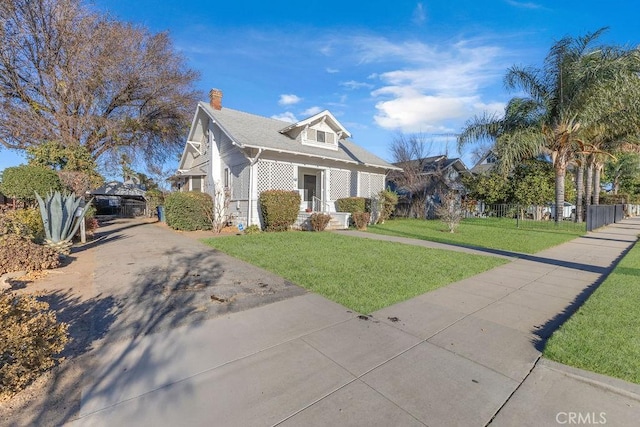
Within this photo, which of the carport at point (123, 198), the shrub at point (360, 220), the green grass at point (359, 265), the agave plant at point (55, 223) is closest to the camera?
the green grass at point (359, 265)

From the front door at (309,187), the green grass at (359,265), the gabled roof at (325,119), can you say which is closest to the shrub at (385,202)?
the front door at (309,187)

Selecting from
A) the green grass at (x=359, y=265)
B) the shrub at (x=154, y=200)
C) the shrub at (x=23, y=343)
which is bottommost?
the green grass at (x=359, y=265)

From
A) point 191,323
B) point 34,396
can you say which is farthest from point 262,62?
point 34,396

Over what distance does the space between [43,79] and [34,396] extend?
23085 millimetres

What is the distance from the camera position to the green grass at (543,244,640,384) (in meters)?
2.81

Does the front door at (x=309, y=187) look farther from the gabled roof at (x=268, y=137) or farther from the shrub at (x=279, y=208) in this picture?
the shrub at (x=279, y=208)

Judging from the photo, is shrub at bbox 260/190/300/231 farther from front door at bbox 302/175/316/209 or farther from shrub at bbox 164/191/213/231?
front door at bbox 302/175/316/209

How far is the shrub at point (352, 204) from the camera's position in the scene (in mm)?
15914

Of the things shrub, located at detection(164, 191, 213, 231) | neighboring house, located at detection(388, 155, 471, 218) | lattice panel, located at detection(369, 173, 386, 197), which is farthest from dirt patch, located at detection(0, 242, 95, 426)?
neighboring house, located at detection(388, 155, 471, 218)

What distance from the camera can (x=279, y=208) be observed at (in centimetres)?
1258

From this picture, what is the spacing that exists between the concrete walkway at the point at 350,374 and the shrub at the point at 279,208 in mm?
8290

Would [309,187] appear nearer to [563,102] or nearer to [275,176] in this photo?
[275,176]

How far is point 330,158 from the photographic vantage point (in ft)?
51.7

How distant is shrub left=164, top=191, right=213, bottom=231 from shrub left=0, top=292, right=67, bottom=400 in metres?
10.7
